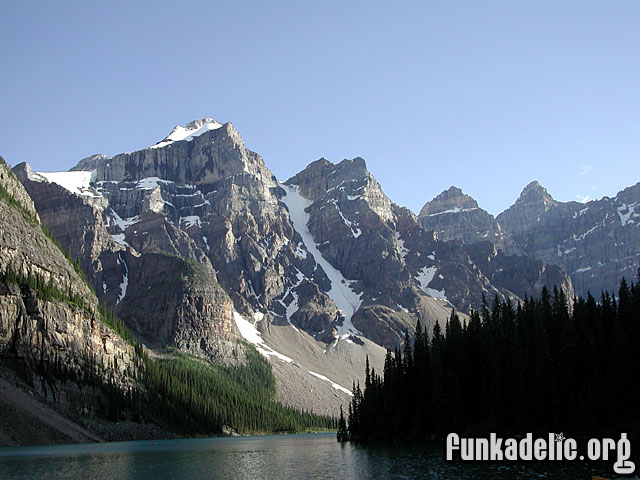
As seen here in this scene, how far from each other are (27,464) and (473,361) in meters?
64.4

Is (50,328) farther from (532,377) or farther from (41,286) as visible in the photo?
(532,377)

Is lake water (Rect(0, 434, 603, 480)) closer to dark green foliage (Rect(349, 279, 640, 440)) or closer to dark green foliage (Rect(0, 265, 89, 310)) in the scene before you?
dark green foliage (Rect(349, 279, 640, 440))

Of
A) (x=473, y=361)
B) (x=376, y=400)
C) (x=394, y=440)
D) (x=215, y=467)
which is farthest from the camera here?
(x=376, y=400)

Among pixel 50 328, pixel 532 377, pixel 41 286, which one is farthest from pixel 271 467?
pixel 41 286

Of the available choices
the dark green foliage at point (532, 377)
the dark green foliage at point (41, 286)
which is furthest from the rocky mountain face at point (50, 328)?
the dark green foliage at point (532, 377)

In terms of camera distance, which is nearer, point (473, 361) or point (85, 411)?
Answer: point (473, 361)

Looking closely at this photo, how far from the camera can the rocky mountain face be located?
153125mm

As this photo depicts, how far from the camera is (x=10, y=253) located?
6777 inches

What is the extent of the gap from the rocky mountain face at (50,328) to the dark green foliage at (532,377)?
80539 millimetres

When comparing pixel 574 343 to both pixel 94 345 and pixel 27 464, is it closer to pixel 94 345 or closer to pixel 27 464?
pixel 27 464

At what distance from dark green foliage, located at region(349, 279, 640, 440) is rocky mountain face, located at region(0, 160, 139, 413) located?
264 feet

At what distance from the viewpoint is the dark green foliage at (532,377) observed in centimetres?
8181

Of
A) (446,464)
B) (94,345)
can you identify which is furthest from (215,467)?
(94,345)

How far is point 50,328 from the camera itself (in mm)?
164875
